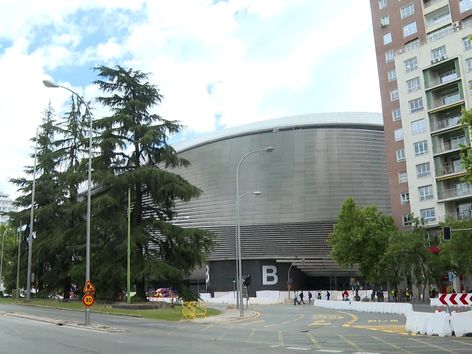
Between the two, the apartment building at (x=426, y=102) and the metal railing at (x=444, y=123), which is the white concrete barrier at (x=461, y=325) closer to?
the apartment building at (x=426, y=102)

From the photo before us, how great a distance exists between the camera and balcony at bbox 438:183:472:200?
60.8 meters

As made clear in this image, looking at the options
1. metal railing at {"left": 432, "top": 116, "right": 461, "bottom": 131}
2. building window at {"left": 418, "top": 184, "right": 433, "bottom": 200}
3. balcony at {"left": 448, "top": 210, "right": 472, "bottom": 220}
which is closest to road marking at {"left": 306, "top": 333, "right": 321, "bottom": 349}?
balcony at {"left": 448, "top": 210, "right": 472, "bottom": 220}

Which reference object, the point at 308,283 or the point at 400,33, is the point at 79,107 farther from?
the point at 308,283

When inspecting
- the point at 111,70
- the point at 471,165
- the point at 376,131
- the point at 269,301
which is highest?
the point at 376,131

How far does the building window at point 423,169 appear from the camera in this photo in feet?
215

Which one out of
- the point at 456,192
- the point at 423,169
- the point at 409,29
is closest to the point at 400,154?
the point at 423,169

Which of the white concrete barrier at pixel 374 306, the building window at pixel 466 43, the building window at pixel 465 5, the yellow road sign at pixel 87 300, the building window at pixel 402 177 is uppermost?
the building window at pixel 465 5

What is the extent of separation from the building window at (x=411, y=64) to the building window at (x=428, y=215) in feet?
62.7

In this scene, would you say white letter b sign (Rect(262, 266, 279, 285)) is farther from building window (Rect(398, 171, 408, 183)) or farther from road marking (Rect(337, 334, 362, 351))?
road marking (Rect(337, 334, 362, 351))

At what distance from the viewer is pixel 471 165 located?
21.1 meters

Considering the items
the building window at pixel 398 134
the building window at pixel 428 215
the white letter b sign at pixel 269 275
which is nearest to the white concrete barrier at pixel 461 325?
the building window at pixel 428 215

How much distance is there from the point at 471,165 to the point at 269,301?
2164 inches

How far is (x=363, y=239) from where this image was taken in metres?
60.0

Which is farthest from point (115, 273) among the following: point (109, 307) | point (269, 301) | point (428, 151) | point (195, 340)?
point (428, 151)
